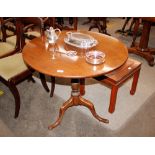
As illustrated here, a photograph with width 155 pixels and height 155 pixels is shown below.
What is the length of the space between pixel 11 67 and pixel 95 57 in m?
0.91

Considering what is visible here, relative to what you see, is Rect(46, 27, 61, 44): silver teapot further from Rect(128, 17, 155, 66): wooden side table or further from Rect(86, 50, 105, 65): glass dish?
Rect(128, 17, 155, 66): wooden side table

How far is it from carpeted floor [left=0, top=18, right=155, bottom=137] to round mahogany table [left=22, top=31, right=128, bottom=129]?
12 centimetres

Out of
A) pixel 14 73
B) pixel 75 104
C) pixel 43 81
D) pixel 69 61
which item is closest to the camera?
pixel 69 61

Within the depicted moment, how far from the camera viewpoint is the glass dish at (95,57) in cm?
167

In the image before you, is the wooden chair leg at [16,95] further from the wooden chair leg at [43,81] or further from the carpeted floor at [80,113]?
the wooden chair leg at [43,81]

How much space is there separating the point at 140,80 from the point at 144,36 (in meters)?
0.89

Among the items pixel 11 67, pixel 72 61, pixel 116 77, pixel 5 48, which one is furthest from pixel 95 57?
pixel 5 48

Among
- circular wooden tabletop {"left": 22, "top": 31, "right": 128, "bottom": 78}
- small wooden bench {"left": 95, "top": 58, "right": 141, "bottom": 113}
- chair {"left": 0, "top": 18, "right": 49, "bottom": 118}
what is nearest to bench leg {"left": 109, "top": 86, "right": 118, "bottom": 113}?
small wooden bench {"left": 95, "top": 58, "right": 141, "bottom": 113}

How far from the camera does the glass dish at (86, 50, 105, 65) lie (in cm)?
167

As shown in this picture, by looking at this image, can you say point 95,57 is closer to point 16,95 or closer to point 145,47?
point 16,95

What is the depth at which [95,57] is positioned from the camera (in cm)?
173

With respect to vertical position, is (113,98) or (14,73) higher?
(14,73)

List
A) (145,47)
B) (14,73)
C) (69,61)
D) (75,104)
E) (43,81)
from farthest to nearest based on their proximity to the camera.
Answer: (145,47)
(43,81)
(75,104)
(14,73)
(69,61)

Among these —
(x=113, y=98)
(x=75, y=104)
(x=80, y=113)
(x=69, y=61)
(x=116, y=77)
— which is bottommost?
(x=80, y=113)
